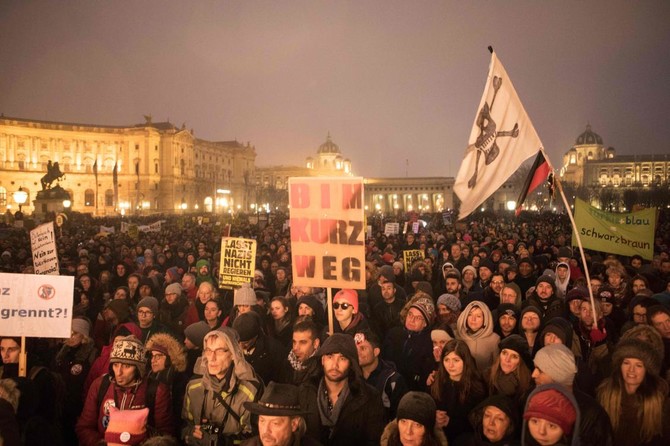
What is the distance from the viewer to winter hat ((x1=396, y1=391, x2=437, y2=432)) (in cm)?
339

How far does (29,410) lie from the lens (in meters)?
3.93

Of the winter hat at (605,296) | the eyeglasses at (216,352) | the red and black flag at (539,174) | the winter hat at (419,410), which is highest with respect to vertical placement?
the red and black flag at (539,174)

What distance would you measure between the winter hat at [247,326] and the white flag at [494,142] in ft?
7.60

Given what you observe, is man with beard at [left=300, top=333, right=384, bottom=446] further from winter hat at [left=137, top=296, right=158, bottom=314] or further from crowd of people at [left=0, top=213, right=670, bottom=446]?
winter hat at [left=137, top=296, right=158, bottom=314]

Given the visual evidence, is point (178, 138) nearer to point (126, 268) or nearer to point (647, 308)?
point (126, 268)

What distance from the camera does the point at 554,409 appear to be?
3.15 meters

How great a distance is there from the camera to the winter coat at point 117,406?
13.6 feet

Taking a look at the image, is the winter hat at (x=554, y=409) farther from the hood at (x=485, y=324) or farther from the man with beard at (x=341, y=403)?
the hood at (x=485, y=324)

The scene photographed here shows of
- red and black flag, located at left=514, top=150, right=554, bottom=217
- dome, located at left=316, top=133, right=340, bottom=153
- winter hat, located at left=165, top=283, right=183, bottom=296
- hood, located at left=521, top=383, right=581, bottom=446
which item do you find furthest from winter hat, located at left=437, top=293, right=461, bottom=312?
dome, located at left=316, top=133, right=340, bottom=153

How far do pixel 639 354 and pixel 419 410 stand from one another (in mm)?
1688

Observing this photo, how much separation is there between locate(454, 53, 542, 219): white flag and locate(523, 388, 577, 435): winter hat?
2.73m

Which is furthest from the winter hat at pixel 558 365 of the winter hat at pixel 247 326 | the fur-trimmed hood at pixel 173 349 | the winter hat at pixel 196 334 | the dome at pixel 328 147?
the dome at pixel 328 147

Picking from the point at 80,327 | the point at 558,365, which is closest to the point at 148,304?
the point at 80,327

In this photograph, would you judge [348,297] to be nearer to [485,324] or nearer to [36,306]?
[485,324]
